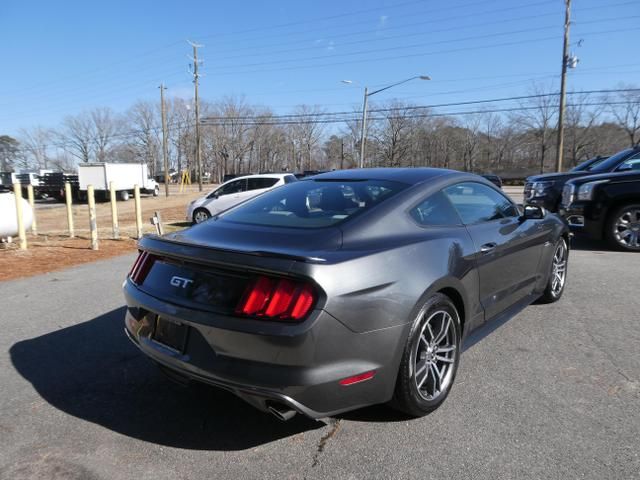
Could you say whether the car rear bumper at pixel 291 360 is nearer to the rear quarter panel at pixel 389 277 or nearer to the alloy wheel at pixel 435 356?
the rear quarter panel at pixel 389 277

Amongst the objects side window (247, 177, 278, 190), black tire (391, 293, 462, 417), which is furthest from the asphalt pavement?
side window (247, 177, 278, 190)

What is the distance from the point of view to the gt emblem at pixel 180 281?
2.57 metres

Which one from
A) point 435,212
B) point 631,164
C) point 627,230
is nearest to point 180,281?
point 435,212

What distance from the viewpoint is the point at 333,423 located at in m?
2.76

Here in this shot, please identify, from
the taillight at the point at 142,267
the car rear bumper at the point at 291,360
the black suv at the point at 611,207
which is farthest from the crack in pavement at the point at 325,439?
the black suv at the point at 611,207

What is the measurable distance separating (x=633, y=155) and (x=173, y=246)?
410 inches

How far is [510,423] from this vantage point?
8.86ft

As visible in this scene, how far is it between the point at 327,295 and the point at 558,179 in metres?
11.0

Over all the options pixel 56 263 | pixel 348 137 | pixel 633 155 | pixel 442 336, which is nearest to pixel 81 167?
pixel 56 263

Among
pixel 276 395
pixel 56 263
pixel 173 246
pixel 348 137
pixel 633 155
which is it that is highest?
pixel 348 137

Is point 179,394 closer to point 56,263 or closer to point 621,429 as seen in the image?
point 621,429

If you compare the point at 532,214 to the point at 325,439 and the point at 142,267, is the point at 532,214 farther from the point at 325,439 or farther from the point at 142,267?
the point at 142,267

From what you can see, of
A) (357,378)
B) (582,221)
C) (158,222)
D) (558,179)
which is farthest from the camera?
Result: (558,179)

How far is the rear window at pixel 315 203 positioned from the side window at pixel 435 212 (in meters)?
0.20
